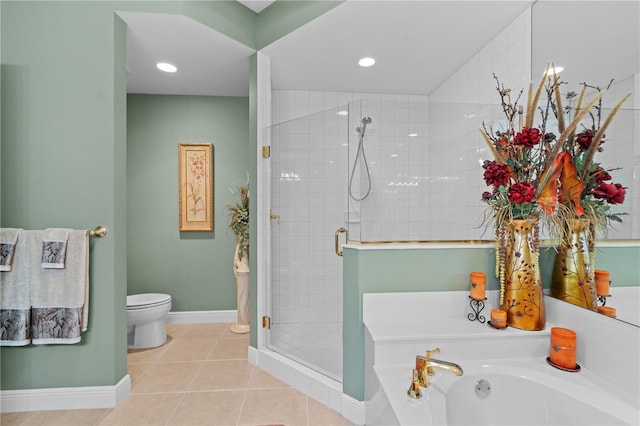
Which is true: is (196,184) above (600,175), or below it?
above

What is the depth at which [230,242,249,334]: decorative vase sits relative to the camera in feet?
9.15

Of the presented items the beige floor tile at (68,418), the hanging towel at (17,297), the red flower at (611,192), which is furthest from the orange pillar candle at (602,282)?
the hanging towel at (17,297)

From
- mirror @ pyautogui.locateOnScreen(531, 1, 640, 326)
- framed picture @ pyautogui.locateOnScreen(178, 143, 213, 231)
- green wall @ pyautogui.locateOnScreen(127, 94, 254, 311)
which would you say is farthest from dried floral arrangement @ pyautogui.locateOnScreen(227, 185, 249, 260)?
mirror @ pyautogui.locateOnScreen(531, 1, 640, 326)

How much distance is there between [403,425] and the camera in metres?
0.87

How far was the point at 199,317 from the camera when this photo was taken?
123 inches

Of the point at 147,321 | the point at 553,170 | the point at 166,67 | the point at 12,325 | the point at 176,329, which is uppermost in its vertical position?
the point at 166,67

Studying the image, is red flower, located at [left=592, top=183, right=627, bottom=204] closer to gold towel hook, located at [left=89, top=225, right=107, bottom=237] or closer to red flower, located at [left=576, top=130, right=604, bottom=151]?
red flower, located at [left=576, top=130, right=604, bottom=151]

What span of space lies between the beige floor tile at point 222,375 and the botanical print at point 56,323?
79 cm

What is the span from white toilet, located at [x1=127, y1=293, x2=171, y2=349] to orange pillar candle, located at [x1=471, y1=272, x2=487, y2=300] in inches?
94.5

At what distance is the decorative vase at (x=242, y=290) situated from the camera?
2.79 metres

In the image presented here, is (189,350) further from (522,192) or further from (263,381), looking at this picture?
(522,192)

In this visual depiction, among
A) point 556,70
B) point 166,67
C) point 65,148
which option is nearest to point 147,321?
point 65,148

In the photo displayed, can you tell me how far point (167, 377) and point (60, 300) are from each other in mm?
861

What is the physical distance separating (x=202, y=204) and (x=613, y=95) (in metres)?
3.07
